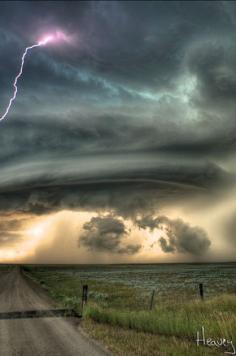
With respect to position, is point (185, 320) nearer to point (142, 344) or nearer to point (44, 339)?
point (142, 344)

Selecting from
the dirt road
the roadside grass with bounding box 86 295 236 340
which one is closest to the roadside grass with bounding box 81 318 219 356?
the dirt road

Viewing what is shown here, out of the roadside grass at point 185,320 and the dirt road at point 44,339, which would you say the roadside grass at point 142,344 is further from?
the roadside grass at point 185,320

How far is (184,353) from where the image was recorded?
10094mm

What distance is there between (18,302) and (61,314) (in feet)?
22.1

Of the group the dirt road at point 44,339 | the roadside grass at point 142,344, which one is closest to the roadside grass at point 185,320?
the roadside grass at point 142,344

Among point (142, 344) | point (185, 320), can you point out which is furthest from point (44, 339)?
point (185, 320)

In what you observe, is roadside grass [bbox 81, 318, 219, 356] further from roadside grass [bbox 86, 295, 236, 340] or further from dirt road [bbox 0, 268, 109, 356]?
roadside grass [bbox 86, 295, 236, 340]

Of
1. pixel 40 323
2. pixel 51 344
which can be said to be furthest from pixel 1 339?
pixel 40 323

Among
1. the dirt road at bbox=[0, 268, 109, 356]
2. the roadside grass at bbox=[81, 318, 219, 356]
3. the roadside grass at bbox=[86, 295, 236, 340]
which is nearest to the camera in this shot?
the roadside grass at bbox=[81, 318, 219, 356]

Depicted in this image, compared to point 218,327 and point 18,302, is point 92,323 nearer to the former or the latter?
point 218,327

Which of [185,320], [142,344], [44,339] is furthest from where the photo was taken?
[185,320]

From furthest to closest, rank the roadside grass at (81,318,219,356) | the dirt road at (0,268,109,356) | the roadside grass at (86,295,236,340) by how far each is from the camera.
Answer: the roadside grass at (86,295,236,340)
the dirt road at (0,268,109,356)
the roadside grass at (81,318,219,356)

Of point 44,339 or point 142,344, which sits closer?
point 142,344

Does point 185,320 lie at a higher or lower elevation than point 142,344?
higher
